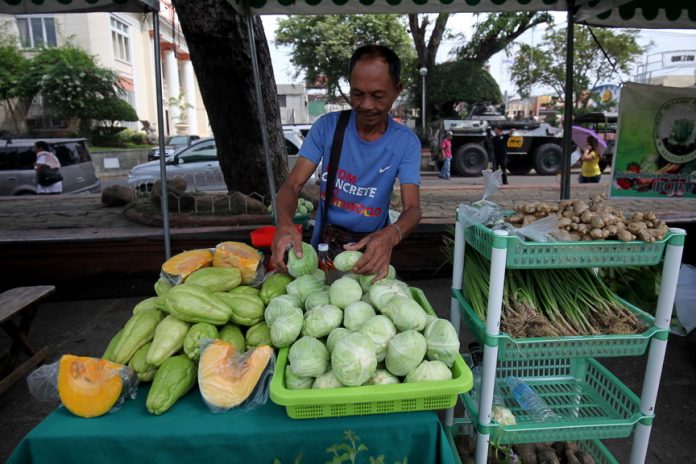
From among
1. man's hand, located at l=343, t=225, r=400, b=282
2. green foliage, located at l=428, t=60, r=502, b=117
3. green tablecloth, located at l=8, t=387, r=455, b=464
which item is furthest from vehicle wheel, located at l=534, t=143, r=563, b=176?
green tablecloth, located at l=8, t=387, r=455, b=464

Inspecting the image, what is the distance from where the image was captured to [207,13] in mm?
4492

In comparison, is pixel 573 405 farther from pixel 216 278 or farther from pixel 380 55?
pixel 380 55

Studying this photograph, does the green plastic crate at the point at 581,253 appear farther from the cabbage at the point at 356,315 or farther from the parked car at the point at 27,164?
the parked car at the point at 27,164

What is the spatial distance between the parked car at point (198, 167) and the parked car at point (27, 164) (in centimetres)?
164

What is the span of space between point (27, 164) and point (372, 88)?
11.8 metres

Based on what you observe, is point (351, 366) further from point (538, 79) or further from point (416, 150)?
point (538, 79)

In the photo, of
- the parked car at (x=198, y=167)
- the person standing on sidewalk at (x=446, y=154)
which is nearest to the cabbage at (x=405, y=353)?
the parked car at (x=198, y=167)

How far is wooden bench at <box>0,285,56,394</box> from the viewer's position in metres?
3.21

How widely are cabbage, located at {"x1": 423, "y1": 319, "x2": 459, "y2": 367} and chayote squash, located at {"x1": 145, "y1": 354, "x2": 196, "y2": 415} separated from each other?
0.83 meters

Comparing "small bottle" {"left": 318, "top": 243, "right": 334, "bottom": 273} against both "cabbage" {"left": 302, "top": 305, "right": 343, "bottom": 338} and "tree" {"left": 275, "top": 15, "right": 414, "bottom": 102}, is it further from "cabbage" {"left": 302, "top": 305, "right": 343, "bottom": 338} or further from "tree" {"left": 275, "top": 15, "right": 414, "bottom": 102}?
"tree" {"left": 275, "top": 15, "right": 414, "bottom": 102}

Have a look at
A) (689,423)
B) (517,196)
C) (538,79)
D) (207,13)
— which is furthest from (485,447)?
(538,79)

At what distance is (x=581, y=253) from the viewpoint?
1721 mm

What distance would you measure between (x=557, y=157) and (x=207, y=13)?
1469 centimetres

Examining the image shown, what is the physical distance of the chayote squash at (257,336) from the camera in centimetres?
166
